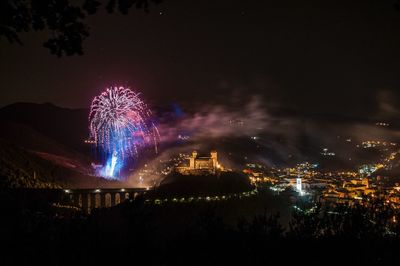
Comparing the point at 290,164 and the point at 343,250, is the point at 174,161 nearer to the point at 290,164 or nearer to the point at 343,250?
the point at 290,164

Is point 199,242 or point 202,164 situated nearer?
point 199,242

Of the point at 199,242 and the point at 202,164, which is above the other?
the point at 202,164

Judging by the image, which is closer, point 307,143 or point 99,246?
point 99,246

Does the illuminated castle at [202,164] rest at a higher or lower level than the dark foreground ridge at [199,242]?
higher

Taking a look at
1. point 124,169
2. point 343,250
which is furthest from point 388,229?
point 124,169

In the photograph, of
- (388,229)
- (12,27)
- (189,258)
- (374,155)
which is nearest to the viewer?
(12,27)

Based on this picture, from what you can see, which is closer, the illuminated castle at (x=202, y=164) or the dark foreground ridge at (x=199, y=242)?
the dark foreground ridge at (x=199, y=242)

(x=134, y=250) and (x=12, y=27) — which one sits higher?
(x=12, y=27)

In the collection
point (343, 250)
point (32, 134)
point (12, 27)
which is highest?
point (32, 134)

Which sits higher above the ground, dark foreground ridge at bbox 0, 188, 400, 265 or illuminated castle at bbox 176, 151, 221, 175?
illuminated castle at bbox 176, 151, 221, 175

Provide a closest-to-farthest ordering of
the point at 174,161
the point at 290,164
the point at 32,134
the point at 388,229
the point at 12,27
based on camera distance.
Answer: the point at 12,27 → the point at 388,229 → the point at 32,134 → the point at 174,161 → the point at 290,164

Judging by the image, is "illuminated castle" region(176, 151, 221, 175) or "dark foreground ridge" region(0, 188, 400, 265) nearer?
"dark foreground ridge" region(0, 188, 400, 265)
